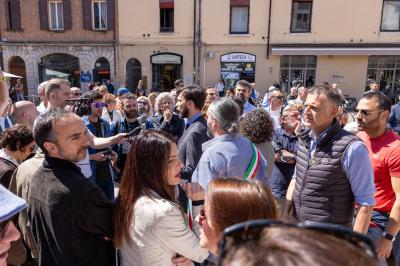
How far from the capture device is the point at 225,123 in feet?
8.70

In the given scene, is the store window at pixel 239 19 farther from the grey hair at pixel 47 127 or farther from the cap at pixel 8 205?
the cap at pixel 8 205

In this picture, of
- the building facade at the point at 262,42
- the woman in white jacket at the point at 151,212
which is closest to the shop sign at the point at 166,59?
the building facade at the point at 262,42

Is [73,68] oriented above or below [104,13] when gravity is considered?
below

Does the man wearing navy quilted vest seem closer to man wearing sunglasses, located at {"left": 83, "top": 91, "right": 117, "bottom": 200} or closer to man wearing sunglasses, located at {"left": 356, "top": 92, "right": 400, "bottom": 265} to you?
man wearing sunglasses, located at {"left": 356, "top": 92, "right": 400, "bottom": 265}

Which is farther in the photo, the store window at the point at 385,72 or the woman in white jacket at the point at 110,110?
the store window at the point at 385,72

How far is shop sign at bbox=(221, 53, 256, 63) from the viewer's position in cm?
1859

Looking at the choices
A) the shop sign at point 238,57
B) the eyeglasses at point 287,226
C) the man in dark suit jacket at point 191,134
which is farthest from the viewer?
the shop sign at point 238,57

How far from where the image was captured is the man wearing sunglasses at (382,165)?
241 centimetres

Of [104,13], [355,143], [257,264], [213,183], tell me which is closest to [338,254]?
[257,264]

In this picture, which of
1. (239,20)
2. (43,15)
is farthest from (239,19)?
(43,15)

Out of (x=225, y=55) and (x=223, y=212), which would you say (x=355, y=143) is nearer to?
(x=223, y=212)

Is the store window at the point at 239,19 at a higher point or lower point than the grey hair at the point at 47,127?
→ higher

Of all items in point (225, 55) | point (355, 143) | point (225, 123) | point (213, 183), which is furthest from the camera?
point (225, 55)

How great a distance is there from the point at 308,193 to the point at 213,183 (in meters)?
1.25
